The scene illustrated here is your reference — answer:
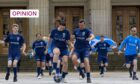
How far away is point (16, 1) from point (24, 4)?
22.8 inches

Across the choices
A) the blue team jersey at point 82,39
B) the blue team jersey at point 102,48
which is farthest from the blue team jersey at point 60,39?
the blue team jersey at point 102,48

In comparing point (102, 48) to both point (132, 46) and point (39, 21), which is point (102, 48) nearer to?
point (132, 46)

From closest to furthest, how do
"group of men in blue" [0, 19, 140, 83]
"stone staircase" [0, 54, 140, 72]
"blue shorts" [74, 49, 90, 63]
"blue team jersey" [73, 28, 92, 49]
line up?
"group of men in blue" [0, 19, 140, 83] < "blue shorts" [74, 49, 90, 63] < "blue team jersey" [73, 28, 92, 49] < "stone staircase" [0, 54, 140, 72]

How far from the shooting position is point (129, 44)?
64.5 ft

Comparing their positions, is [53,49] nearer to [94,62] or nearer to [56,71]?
[56,71]

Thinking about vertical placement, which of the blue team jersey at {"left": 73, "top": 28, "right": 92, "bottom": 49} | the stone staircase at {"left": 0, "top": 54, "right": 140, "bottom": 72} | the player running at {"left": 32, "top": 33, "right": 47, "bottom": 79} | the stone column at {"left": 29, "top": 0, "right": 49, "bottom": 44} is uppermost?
the stone column at {"left": 29, "top": 0, "right": 49, "bottom": 44}

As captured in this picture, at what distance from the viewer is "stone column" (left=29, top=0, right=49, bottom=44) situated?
32.8 metres

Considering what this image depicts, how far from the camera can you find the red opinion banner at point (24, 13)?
30.9 m

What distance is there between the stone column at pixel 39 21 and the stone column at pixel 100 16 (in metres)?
2.89

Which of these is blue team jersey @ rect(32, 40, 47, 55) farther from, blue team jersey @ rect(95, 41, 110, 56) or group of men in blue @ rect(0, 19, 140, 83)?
group of men in blue @ rect(0, 19, 140, 83)

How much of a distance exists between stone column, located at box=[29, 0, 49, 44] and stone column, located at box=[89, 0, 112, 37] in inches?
114

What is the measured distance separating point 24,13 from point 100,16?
4.96 meters

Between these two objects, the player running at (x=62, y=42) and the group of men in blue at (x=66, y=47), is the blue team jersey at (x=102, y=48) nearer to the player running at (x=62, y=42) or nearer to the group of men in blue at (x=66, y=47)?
the group of men in blue at (x=66, y=47)

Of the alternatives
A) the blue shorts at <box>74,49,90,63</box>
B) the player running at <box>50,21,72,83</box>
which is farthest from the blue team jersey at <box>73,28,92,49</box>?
the player running at <box>50,21,72,83</box>
